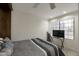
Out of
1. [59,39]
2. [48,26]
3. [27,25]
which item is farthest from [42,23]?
[59,39]

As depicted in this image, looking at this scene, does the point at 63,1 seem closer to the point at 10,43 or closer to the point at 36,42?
the point at 36,42

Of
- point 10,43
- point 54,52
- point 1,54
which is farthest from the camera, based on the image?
point 10,43

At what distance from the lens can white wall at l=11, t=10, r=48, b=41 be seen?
1.60 m

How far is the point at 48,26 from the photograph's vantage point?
165 centimetres

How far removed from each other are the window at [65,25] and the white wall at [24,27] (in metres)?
0.23

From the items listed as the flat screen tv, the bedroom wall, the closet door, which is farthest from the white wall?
the bedroom wall

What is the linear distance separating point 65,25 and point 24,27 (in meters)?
0.65

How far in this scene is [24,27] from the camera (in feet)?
5.28

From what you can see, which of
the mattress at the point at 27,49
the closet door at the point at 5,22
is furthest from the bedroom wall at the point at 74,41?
the closet door at the point at 5,22

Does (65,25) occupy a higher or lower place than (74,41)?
higher

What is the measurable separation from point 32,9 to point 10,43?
629 mm

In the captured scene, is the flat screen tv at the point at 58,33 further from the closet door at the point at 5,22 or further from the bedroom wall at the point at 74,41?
the closet door at the point at 5,22

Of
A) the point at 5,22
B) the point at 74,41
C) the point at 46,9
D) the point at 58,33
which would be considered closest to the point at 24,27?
the point at 5,22

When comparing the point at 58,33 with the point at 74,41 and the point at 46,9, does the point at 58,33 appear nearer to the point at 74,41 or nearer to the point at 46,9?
the point at 74,41
